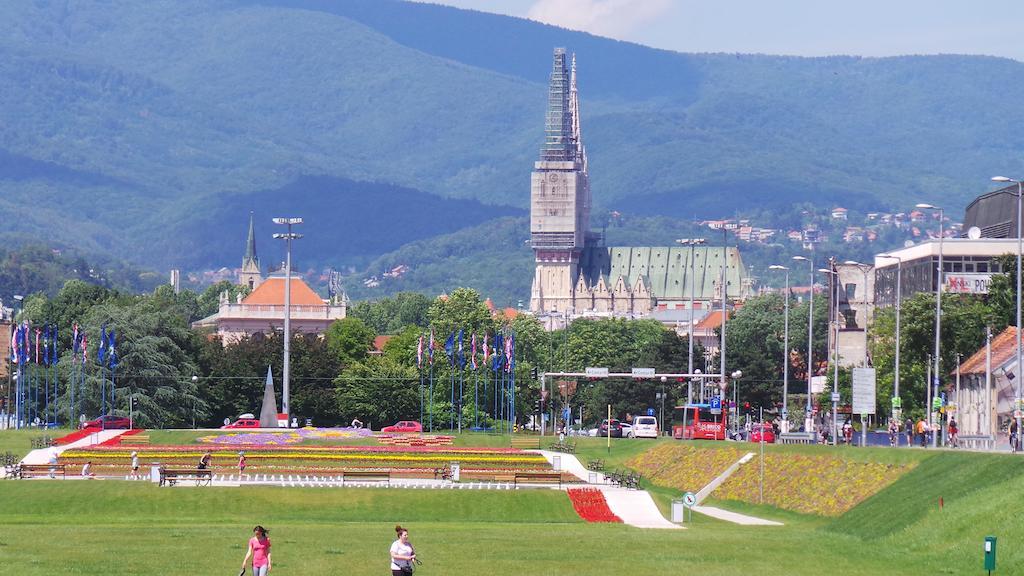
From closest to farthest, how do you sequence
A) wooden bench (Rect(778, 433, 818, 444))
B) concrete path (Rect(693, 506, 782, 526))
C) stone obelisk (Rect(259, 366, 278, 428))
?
concrete path (Rect(693, 506, 782, 526))
wooden bench (Rect(778, 433, 818, 444))
stone obelisk (Rect(259, 366, 278, 428))

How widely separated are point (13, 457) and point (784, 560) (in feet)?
165

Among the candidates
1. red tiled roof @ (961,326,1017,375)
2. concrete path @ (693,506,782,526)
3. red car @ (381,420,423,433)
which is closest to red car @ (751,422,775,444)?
red tiled roof @ (961,326,1017,375)

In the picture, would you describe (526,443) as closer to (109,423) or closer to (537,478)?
(109,423)

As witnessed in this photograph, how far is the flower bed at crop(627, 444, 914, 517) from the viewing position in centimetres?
7112

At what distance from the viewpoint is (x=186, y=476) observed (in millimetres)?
84938

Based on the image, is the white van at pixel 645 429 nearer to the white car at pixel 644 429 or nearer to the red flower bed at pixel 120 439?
the white car at pixel 644 429

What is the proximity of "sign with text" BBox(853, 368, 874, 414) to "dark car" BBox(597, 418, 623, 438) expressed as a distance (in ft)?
182

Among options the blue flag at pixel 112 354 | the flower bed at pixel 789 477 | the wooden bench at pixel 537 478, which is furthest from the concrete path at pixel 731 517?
the blue flag at pixel 112 354

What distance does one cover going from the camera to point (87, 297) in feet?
621

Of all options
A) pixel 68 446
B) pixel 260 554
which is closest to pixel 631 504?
pixel 260 554

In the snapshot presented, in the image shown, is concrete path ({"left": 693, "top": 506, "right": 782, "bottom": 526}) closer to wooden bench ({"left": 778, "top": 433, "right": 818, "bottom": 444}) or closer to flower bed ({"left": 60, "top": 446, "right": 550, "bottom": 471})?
flower bed ({"left": 60, "top": 446, "right": 550, "bottom": 471})

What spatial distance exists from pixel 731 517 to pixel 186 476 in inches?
920

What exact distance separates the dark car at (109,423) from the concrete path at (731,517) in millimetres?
55952

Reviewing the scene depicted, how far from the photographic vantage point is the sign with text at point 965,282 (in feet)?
479
